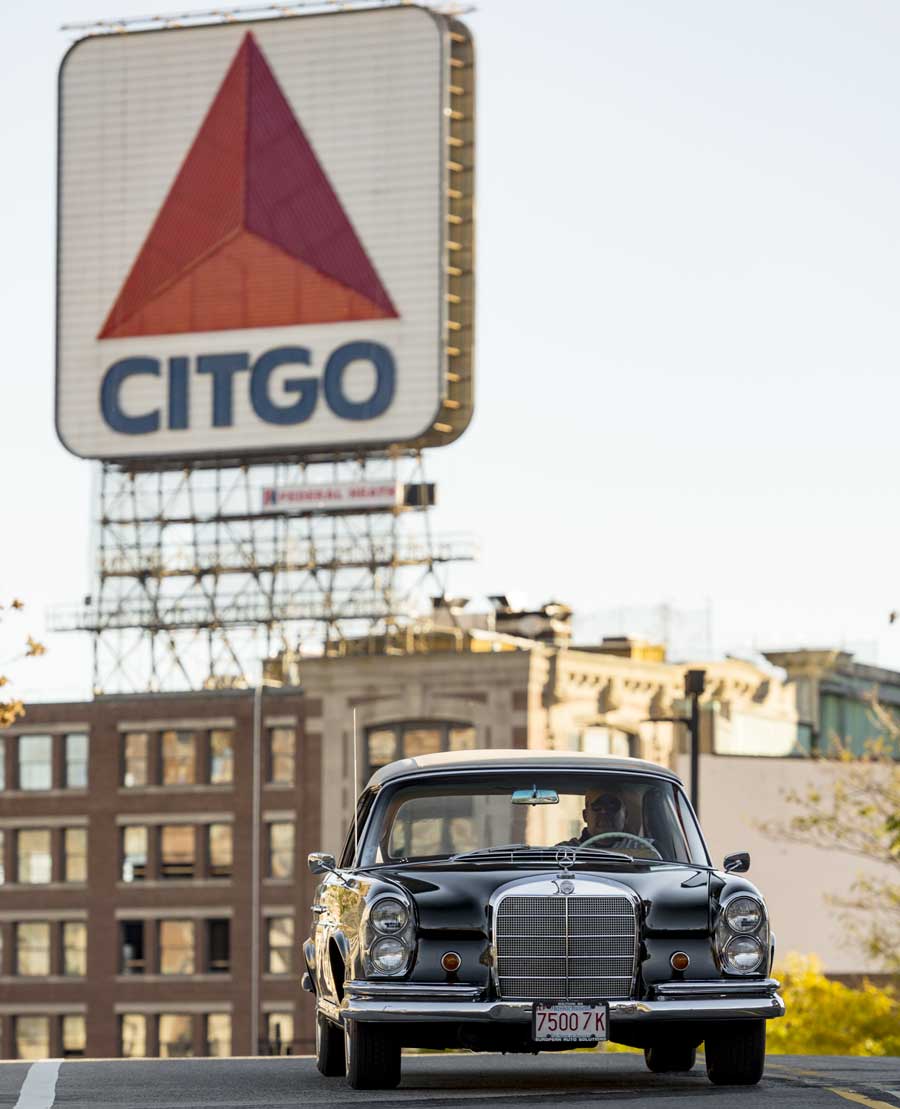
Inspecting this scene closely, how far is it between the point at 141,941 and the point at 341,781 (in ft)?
29.0

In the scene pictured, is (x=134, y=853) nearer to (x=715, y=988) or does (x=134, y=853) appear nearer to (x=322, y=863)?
(x=322, y=863)

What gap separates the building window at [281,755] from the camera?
293 feet

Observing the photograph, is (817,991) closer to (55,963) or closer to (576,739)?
(576,739)

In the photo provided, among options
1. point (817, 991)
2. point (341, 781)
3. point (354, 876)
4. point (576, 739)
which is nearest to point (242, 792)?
point (341, 781)

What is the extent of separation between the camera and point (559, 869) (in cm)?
1323

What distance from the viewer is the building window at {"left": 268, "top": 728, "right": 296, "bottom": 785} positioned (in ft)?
293

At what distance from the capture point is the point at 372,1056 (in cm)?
1357

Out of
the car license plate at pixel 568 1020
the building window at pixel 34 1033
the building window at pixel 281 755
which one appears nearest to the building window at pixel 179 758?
the building window at pixel 281 755

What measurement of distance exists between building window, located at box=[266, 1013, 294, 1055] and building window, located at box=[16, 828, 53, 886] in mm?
10709

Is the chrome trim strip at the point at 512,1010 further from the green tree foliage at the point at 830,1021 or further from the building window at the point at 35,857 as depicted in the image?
the building window at the point at 35,857

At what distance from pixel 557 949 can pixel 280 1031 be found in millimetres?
73559

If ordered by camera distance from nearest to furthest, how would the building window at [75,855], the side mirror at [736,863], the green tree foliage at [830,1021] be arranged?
the side mirror at [736,863]
the green tree foliage at [830,1021]
the building window at [75,855]

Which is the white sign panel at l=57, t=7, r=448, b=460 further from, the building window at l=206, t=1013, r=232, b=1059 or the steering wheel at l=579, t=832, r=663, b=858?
the steering wheel at l=579, t=832, r=663, b=858

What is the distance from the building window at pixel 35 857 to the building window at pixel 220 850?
6.20 metres
